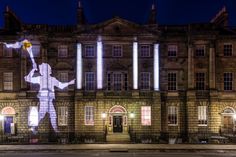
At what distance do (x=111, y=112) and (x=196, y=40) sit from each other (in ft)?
42.2

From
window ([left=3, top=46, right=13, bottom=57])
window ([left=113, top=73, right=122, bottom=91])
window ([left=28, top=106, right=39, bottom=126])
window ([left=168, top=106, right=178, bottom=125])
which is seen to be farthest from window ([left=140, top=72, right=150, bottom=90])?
window ([left=3, top=46, right=13, bottom=57])

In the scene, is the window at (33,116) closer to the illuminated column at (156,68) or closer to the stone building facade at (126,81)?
the stone building facade at (126,81)

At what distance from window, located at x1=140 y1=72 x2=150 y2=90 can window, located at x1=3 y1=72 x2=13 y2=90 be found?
1522cm

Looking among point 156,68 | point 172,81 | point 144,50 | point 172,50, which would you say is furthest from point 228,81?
point 144,50

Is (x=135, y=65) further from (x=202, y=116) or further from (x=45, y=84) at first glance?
(x=45, y=84)

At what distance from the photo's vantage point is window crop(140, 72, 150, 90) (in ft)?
160

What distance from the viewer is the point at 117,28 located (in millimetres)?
48250

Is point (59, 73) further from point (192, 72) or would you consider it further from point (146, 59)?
point (192, 72)

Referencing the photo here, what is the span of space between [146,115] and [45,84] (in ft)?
40.1

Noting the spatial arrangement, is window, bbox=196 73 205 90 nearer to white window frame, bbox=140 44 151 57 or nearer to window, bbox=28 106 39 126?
white window frame, bbox=140 44 151 57

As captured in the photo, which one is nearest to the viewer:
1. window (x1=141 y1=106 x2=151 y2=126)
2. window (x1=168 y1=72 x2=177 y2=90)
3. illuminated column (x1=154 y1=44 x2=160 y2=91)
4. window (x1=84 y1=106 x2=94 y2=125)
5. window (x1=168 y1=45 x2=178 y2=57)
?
window (x1=141 y1=106 x2=151 y2=126)

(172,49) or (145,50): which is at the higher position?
(172,49)

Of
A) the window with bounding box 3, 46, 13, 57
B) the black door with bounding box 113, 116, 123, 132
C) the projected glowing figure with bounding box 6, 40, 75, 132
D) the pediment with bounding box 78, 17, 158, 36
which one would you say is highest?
the pediment with bounding box 78, 17, 158, 36

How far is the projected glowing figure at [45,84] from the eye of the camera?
4866 centimetres
